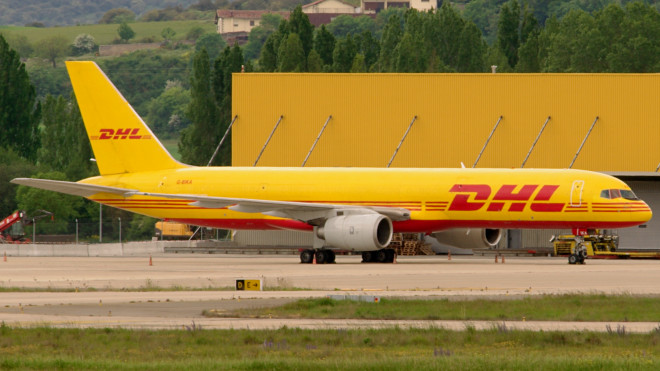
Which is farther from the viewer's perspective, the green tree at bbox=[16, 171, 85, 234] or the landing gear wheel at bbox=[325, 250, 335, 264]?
the green tree at bbox=[16, 171, 85, 234]

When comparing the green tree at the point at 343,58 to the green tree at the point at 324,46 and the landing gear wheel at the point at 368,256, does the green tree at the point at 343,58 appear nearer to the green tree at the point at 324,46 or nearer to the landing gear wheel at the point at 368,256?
the green tree at the point at 324,46

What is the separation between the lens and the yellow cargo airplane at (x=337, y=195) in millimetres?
48344

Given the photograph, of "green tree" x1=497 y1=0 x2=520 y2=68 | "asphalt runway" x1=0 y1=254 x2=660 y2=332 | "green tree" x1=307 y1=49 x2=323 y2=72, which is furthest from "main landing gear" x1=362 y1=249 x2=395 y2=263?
"green tree" x1=497 y1=0 x2=520 y2=68

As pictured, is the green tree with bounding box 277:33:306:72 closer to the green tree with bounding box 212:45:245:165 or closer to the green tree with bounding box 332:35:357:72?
the green tree with bounding box 212:45:245:165

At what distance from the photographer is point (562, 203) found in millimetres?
47938

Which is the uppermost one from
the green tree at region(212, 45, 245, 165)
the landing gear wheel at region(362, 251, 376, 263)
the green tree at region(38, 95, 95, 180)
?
the green tree at region(212, 45, 245, 165)

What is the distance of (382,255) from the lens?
165 feet

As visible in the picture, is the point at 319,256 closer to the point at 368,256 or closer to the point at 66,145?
the point at 368,256

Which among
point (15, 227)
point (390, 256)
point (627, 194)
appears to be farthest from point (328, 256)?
point (15, 227)

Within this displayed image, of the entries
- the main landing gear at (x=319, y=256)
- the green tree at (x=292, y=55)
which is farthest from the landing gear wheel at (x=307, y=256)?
the green tree at (x=292, y=55)

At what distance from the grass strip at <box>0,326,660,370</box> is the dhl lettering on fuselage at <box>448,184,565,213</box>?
28.3m

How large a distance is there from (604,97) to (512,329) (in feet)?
154

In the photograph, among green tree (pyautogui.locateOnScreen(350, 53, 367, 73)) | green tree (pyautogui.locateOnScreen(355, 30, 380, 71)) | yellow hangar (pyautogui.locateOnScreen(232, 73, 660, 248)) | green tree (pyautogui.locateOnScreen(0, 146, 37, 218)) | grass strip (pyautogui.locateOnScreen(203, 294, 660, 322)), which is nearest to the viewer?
grass strip (pyautogui.locateOnScreen(203, 294, 660, 322))

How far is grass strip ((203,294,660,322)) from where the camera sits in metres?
23.1
